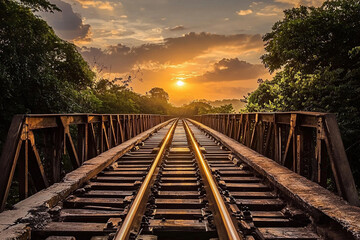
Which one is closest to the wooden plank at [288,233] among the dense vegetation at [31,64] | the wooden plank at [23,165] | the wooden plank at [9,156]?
the wooden plank at [9,156]

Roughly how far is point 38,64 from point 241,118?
30.8 ft

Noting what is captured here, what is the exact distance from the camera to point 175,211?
11.7 ft

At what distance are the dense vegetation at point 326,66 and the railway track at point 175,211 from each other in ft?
23.6

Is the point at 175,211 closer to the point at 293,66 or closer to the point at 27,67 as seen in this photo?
the point at 27,67

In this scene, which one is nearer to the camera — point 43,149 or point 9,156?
point 9,156

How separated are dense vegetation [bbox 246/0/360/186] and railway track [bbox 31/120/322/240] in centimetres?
720

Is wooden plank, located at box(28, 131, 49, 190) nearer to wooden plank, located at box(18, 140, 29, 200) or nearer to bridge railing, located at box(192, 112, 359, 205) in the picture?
wooden plank, located at box(18, 140, 29, 200)

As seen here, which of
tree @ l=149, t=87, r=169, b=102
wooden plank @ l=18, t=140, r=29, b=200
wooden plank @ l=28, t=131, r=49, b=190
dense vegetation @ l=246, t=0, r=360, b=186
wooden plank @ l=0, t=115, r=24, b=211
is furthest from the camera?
tree @ l=149, t=87, r=169, b=102

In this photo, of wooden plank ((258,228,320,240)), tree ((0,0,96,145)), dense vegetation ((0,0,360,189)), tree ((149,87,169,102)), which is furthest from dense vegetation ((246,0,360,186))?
tree ((149,87,169,102))

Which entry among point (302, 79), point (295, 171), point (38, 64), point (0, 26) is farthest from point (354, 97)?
point (0, 26)

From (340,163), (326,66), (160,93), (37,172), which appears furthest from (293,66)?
(160,93)

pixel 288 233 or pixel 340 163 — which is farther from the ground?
pixel 340 163

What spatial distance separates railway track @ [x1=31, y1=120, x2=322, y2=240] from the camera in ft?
9.77

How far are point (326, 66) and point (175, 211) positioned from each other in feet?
37.6
